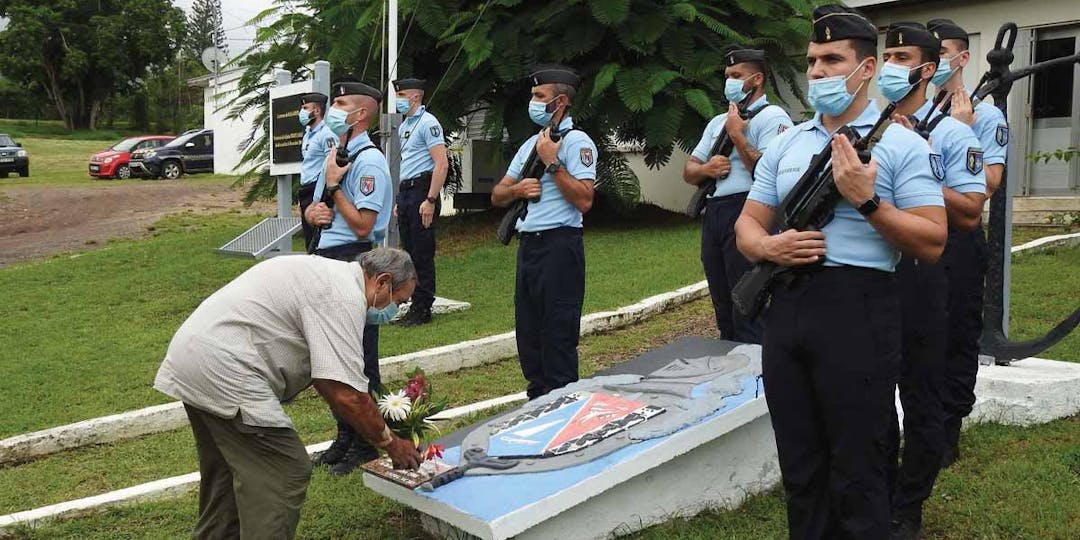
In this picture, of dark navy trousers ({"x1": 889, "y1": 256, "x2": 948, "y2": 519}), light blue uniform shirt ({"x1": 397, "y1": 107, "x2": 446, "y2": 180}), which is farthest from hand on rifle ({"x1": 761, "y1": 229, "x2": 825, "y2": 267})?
light blue uniform shirt ({"x1": 397, "y1": 107, "x2": 446, "y2": 180})

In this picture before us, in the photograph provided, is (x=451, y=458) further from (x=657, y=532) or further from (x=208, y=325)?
(x=208, y=325)

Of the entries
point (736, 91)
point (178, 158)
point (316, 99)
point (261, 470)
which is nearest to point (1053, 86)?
point (736, 91)

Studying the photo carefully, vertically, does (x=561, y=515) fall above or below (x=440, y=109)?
below

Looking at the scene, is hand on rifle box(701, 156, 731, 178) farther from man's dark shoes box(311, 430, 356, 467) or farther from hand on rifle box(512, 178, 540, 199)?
man's dark shoes box(311, 430, 356, 467)

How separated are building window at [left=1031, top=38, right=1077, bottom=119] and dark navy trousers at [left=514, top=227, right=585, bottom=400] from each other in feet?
33.1

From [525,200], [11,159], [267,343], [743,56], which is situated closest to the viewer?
[267,343]

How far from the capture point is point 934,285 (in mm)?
4156

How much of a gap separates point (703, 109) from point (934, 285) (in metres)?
8.28

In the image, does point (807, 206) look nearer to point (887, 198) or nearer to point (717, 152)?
point (887, 198)

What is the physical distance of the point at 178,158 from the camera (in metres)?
32.0

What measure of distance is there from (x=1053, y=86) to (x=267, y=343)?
12649 millimetres

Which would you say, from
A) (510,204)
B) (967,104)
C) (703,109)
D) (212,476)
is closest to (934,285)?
(967,104)

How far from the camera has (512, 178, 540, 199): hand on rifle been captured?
5.71 metres

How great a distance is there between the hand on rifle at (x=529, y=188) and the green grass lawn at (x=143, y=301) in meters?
2.76
